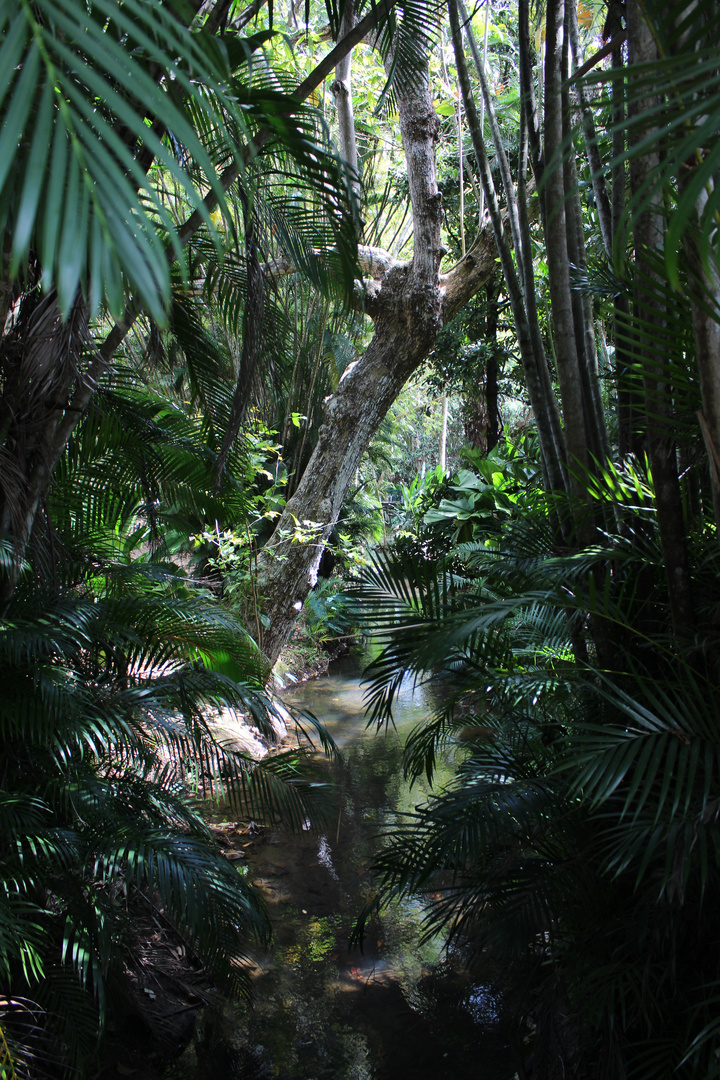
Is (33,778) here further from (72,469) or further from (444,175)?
(444,175)

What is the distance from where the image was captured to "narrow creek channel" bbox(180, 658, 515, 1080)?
2.66 m

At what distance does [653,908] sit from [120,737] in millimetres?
1691

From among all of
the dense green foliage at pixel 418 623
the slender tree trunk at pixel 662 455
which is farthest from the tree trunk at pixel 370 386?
the slender tree trunk at pixel 662 455

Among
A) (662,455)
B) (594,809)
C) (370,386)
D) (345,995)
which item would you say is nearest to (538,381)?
(662,455)

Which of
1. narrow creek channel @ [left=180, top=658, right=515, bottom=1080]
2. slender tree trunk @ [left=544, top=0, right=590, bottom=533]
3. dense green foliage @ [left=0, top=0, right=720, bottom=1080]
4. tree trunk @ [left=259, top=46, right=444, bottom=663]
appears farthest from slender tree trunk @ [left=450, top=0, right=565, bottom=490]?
tree trunk @ [left=259, top=46, right=444, bottom=663]

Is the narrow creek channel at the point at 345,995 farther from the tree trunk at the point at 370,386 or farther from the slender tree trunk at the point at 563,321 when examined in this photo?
the tree trunk at the point at 370,386

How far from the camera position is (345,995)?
3031 millimetres

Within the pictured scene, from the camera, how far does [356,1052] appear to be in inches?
107

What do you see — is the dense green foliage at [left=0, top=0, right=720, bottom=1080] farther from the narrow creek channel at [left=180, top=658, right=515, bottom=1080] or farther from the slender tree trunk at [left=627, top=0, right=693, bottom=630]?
the narrow creek channel at [left=180, top=658, right=515, bottom=1080]

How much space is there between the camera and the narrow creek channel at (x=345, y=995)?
2660mm

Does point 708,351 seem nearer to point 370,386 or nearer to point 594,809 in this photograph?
point 594,809

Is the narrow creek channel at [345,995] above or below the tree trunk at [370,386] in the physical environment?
below

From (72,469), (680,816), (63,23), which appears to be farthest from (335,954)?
Answer: (63,23)

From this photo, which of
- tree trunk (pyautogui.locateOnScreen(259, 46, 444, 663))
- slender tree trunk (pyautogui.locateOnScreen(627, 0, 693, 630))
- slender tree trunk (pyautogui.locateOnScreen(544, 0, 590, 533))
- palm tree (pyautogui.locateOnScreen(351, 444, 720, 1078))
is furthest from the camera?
tree trunk (pyautogui.locateOnScreen(259, 46, 444, 663))
